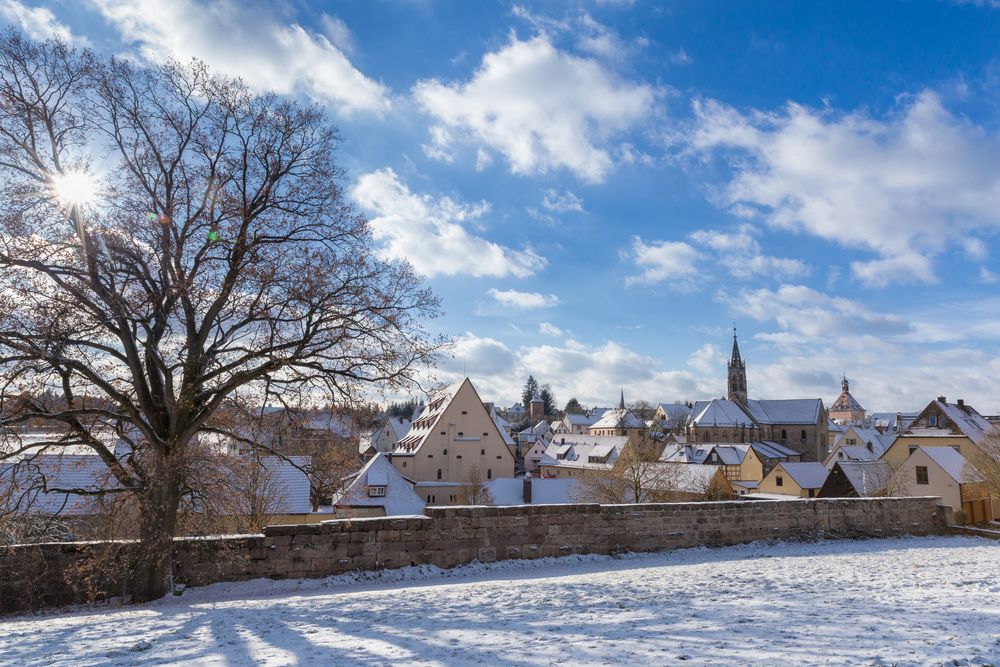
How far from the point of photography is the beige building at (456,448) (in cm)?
5278

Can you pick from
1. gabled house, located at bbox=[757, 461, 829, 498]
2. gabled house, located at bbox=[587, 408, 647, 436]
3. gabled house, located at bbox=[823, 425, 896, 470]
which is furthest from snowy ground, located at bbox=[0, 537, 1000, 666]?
gabled house, located at bbox=[587, 408, 647, 436]

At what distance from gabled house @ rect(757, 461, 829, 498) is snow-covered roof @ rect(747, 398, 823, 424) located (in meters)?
45.9

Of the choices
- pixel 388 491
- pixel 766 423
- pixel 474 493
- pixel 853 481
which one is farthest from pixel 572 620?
pixel 766 423

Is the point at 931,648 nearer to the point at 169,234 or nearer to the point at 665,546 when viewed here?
the point at 665,546

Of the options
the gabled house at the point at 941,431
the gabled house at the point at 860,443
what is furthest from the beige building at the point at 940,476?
the gabled house at the point at 860,443

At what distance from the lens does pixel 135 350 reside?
10.4 meters

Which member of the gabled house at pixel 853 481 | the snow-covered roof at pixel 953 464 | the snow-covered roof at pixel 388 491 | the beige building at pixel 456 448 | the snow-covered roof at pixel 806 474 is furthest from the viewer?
the beige building at pixel 456 448

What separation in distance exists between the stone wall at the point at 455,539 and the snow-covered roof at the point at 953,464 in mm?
19985

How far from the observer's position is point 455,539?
11.5 meters

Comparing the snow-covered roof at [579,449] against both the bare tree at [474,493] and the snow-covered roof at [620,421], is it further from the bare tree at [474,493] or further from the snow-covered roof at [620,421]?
the snow-covered roof at [620,421]

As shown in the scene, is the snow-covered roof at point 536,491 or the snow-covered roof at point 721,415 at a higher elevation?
the snow-covered roof at point 721,415

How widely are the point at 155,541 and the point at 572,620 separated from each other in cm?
696

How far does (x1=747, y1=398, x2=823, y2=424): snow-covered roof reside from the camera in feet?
289

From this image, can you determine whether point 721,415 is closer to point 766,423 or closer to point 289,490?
point 766,423
